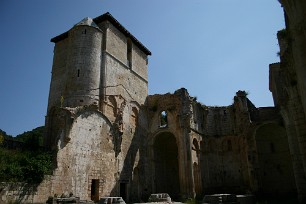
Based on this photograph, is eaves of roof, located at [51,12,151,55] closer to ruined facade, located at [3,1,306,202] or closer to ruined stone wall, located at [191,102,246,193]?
ruined facade, located at [3,1,306,202]

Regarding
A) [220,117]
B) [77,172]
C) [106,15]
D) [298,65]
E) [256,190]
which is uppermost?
[106,15]

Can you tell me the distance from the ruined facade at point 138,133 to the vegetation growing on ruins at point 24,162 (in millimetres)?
586

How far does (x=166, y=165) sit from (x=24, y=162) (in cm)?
1492

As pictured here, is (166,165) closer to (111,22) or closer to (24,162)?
(111,22)

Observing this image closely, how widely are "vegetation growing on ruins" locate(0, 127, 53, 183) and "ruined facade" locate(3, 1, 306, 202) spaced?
586 millimetres

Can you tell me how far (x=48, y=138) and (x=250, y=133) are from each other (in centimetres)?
1632

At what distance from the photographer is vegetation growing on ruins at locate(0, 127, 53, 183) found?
1184 centimetres

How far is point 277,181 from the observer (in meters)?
22.7

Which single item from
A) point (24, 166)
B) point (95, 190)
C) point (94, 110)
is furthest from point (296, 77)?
point (95, 190)

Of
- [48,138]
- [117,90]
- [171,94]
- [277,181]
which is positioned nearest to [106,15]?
[117,90]

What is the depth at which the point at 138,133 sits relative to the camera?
22.7 meters

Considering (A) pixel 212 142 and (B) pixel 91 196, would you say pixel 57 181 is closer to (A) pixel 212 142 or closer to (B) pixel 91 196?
(B) pixel 91 196

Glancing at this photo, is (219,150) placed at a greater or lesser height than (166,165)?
greater

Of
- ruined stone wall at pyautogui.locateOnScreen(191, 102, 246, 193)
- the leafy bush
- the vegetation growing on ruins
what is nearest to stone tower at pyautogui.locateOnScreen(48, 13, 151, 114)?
the vegetation growing on ruins
